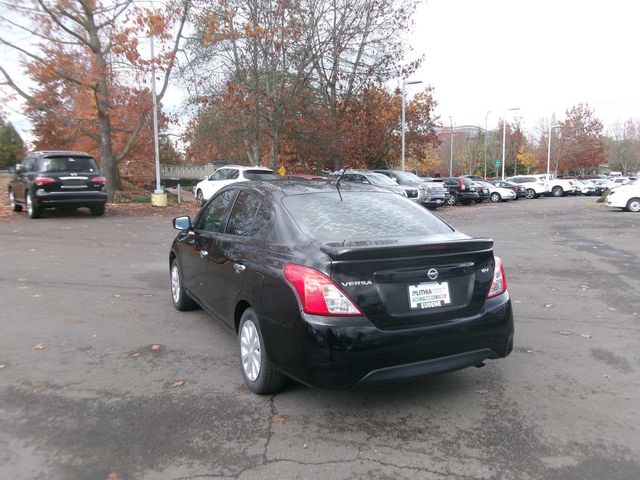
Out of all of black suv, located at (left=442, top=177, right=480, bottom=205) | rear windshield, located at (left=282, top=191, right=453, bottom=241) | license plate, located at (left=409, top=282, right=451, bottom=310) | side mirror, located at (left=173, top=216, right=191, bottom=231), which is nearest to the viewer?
license plate, located at (left=409, top=282, right=451, bottom=310)

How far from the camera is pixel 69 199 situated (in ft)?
49.6

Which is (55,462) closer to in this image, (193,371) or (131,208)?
(193,371)

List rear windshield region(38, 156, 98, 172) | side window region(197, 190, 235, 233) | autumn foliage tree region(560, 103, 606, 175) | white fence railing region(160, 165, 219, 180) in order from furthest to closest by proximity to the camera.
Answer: autumn foliage tree region(560, 103, 606, 175)
white fence railing region(160, 165, 219, 180)
rear windshield region(38, 156, 98, 172)
side window region(197, 190, 235, 233)

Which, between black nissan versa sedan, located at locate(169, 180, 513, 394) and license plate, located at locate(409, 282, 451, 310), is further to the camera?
license plate, located at locate(409, 282, 451, 310)

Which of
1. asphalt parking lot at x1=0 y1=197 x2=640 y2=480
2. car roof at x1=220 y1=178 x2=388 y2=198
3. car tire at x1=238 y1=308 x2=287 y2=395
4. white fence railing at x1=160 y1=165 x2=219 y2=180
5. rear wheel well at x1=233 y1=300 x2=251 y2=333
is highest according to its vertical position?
white fence railing at x1=160 y1=165 x2=219 y2=180

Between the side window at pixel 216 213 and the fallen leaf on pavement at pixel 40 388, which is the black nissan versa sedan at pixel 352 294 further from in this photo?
the fallen leaf on pavement at pixel 40 388

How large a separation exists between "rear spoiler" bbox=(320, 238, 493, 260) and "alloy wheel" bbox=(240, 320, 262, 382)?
96 cm

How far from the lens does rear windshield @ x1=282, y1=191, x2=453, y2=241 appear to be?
13.0 feet

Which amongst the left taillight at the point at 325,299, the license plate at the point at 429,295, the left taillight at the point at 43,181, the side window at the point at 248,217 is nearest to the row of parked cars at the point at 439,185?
the side window at the point at 248,217

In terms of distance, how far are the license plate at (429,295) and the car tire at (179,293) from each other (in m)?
3.15

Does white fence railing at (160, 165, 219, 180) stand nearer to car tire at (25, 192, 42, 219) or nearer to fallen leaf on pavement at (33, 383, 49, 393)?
car tire at (25, 192, 42, 219)

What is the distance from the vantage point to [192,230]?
573 centimetres

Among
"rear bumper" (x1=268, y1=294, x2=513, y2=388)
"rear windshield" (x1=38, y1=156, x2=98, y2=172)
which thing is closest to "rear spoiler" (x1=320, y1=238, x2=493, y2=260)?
"rear bumper" (x1=268, y1=294, x2=513, y2=388)

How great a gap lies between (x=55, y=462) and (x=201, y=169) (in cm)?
5445
